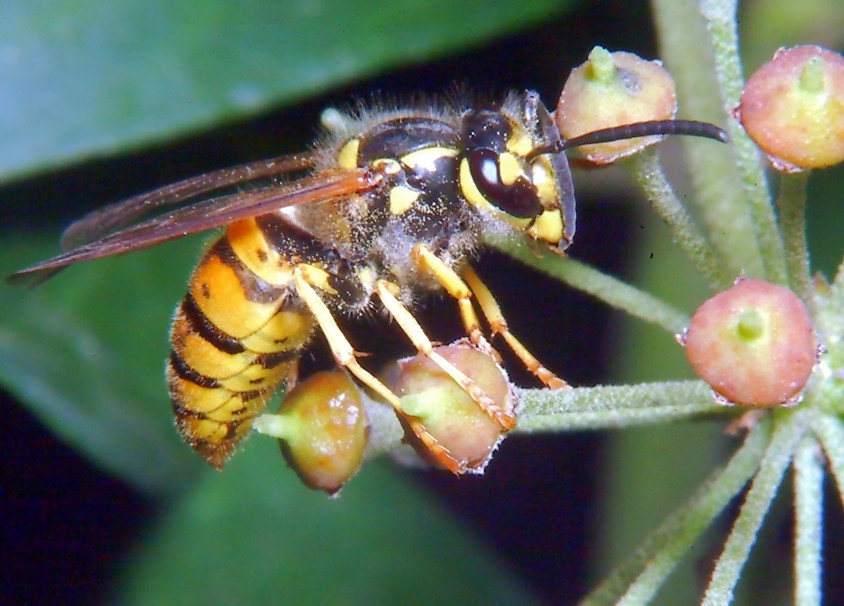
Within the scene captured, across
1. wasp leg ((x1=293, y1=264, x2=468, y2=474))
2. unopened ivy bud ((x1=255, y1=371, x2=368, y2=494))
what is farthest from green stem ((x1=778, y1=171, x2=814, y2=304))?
unopened ivy bud ((x1=255, y1=371, x2=368, y2=494))

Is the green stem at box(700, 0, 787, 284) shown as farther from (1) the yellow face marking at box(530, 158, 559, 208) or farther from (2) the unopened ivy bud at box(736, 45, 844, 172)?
(1) the yellow face marking at box(530, 158, 559, 208)

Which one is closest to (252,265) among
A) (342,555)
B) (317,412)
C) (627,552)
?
(317,412)

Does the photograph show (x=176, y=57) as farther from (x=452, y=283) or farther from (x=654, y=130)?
(x=654, y=130)

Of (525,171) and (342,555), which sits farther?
(342,555)

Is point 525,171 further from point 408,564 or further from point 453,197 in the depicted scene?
point 408,564

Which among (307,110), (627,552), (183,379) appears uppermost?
(307,110)

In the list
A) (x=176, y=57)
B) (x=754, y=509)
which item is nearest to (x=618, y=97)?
(x=754, y=509)
